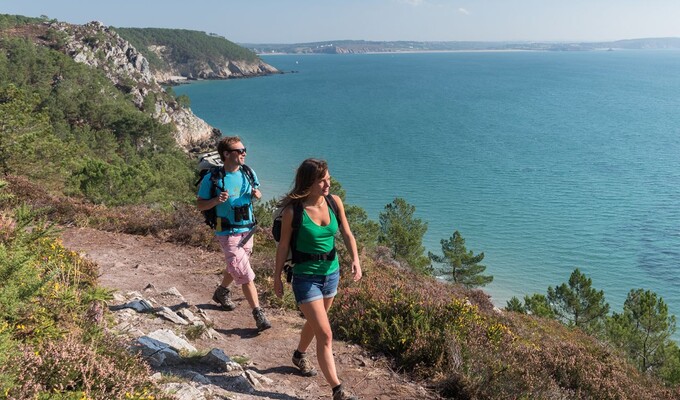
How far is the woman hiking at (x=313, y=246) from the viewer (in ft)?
13.1

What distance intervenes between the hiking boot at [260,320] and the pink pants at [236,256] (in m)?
0.41

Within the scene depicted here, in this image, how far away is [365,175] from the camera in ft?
160

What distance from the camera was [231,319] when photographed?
6.25 m

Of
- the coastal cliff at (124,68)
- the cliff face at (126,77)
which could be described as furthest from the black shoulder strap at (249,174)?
the cliff face at (126,77)

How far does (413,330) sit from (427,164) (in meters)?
48.1

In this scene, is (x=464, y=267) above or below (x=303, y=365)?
below

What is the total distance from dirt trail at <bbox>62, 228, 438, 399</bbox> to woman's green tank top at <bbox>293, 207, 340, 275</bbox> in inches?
47.1

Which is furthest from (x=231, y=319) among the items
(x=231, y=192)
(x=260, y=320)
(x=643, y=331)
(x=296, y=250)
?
(x=643, y=331)

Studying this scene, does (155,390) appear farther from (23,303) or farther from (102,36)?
(102,36)

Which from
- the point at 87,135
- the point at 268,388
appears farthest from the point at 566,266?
the point at 87,135

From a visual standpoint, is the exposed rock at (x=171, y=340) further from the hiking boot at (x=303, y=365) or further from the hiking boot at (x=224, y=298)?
the hiking boot at (x=224, y=298)

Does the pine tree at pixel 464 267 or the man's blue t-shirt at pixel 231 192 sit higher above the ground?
the man's blue t-shirt at pixel 231 192

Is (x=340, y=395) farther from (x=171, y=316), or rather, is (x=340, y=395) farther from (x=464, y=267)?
(x=464, y=267)

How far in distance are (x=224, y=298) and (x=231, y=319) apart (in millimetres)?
293
